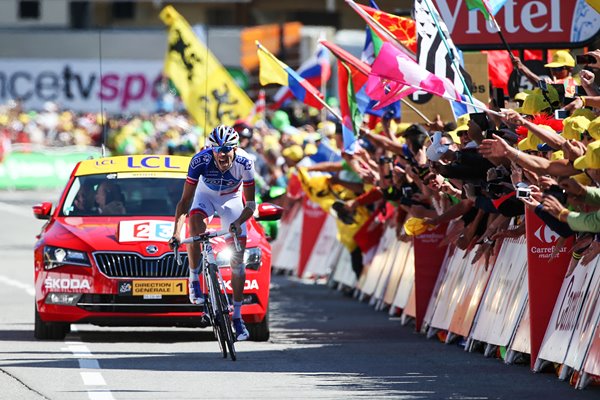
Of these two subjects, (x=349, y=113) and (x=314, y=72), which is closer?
(x=349, y=113)

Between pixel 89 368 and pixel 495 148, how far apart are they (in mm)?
3871

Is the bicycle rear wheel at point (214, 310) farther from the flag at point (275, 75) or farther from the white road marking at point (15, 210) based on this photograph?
the white road marking at point (15, 210)

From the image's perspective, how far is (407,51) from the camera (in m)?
17.4

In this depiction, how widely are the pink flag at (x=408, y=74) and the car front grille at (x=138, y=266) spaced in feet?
8.23

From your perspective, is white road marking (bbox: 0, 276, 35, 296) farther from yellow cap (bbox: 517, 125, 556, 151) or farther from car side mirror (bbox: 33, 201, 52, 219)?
yellow cap (bbox: 517, 125, 556, 151)

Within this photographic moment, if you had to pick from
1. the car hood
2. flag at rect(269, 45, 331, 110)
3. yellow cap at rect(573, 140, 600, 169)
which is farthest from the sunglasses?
flag at rect(269, 45, 331, 110)

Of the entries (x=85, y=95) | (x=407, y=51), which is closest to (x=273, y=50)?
(x=85, y=95)

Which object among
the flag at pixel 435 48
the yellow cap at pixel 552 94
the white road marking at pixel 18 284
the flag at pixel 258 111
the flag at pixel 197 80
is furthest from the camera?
the flag at pixel 258 111

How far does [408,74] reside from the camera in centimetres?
1462

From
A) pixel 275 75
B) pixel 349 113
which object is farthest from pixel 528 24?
pixel 275 75

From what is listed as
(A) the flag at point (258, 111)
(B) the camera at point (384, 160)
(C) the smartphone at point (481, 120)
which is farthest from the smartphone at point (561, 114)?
(A) the flag at point (258, 111)

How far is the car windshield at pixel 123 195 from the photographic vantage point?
16719 millimetres

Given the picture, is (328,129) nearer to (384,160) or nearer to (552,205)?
(384,160)

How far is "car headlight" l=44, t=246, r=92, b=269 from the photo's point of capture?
15.8 m
